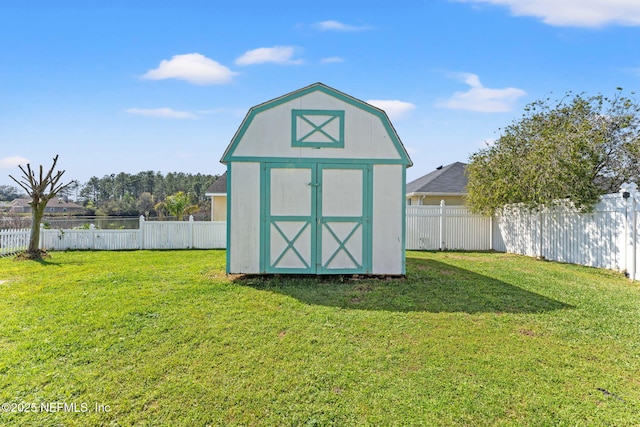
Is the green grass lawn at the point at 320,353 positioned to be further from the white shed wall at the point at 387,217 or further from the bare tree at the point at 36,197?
the bare tree at the point at 36,197

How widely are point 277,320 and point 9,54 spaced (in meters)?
12.5

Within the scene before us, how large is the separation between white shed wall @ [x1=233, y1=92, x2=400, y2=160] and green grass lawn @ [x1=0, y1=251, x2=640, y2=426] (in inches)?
106

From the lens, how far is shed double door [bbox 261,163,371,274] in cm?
695

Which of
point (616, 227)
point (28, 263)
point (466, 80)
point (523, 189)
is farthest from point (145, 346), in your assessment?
point (466, 80)

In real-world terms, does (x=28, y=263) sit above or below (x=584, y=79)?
below

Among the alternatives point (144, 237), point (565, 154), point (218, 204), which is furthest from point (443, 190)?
point (144, 237)

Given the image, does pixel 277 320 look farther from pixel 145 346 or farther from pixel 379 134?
pixel 379 134

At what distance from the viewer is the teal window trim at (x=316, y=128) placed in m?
6.99

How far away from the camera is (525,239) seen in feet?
36.3

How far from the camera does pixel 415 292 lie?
6.06 metres

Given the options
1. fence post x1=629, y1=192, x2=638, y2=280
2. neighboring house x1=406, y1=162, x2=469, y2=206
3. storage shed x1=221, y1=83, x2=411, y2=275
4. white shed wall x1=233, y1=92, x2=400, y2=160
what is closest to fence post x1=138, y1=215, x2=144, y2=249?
storage shed x1=221, y1=83, x2=411, y2=275

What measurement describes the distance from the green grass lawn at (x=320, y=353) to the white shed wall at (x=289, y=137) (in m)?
2.68

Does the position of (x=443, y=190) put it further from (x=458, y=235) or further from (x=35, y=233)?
(x=35, y=233)

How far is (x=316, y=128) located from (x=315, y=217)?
1.86 meters
